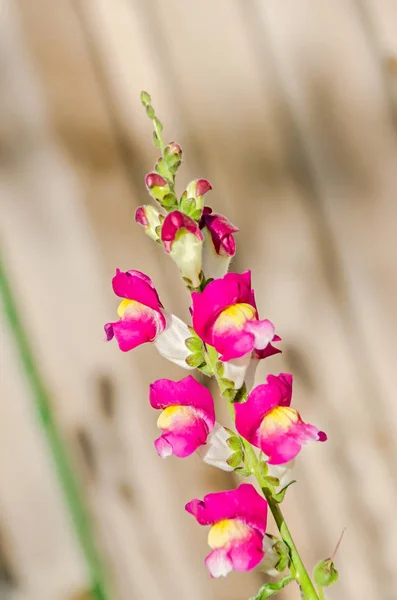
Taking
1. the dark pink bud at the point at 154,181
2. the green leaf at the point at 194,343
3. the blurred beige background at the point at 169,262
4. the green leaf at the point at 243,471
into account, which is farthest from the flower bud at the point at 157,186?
the blurred beige background at the point at 169,262

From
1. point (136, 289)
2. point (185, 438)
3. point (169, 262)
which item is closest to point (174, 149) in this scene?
point (136, 289)

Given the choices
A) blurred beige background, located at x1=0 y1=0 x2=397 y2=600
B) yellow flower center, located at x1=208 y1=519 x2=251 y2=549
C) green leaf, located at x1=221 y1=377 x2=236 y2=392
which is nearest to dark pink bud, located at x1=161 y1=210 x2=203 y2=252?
green leaf, located at x1=221 y1=377 x2=236 y2=392

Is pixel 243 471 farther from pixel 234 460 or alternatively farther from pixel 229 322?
pixel 229 322

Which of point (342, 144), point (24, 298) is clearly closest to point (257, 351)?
point (24, 298)

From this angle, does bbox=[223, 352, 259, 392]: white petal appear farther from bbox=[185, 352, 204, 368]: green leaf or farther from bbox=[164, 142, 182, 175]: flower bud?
bbox=[164, 142, 182, 175]: flower bud

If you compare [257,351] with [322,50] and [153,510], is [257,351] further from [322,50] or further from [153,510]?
[322,50]

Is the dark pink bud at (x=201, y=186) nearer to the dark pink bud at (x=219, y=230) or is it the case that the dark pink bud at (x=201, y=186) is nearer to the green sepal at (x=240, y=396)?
the dark pink bud at (x=219, y=230)

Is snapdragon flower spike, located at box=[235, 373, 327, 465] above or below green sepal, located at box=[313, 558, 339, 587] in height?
above
